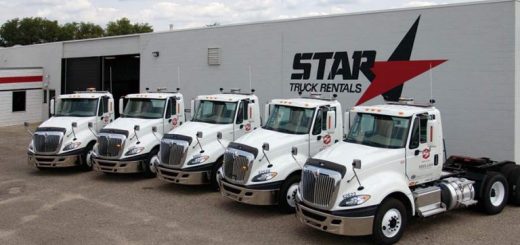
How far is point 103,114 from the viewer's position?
17266mm

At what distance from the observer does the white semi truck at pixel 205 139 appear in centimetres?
1299

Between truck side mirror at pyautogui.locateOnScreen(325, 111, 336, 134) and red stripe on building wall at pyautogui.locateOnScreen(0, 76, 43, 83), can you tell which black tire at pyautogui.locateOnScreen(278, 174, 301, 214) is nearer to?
truck side mirror at pyautogui.locateOnScreen(325, 111, 336, 134)

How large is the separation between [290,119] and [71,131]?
7.62 metres

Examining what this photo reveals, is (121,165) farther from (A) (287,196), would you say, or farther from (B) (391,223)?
(B) (391,223)

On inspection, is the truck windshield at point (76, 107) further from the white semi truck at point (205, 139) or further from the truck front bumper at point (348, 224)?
the truck front bumper at point (348, 224)

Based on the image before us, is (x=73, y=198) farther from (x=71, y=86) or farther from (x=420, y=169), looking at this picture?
(x=71, y=86)

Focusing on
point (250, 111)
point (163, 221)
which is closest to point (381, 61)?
point (250, 111)

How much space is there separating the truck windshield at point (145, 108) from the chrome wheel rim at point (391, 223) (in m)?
8.82

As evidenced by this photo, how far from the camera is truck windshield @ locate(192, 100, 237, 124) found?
14141mm

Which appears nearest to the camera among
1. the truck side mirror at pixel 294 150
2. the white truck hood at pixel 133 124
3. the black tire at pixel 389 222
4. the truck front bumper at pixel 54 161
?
the black tire at pixel 389 222

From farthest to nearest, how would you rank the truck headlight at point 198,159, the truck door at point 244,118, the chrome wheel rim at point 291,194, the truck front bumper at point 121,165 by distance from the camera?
the truck front bumper at point 121,165 → the truck door at point 244,118 → the truck headlight at point 198,159 → the chrome wheel rim at point 291,194

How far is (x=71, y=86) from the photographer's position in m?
30.9

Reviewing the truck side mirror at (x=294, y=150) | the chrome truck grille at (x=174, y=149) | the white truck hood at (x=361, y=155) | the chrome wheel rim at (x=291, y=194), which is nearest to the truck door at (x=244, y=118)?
the chrome truck grille at (x=174, y=149)

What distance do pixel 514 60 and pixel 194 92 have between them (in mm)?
13021
